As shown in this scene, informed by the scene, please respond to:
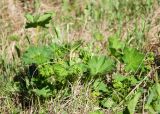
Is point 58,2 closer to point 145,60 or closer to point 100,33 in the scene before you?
point 100,33

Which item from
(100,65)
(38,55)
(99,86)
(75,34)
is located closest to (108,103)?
(99,86)

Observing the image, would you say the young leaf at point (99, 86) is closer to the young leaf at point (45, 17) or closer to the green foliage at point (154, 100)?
the green foliage at point (154, 100)

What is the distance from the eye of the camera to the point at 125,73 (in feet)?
9.14

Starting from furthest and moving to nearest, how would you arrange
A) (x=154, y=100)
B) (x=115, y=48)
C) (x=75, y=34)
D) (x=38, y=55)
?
(x=75, y=34) → (x=115, y=48) → (x=38, y=55) → (x=154, y=100)

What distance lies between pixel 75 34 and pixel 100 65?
3.58 ft

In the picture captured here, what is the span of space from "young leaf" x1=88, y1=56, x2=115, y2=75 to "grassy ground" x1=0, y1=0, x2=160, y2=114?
111 millimetres

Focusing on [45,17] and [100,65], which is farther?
[45,17]

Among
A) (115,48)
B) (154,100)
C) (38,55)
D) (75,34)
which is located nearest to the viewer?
(154,100)

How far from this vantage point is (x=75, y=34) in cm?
347

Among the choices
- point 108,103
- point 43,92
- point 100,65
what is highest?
point 100,65

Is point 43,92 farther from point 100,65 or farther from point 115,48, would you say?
point 115,48

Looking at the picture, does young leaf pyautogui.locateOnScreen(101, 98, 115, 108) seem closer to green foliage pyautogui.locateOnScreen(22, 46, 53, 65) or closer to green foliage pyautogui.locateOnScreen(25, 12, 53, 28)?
green foliage pyautogui.locateOnScreen(22, 46, 53, 65)

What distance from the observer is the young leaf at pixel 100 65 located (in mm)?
2398

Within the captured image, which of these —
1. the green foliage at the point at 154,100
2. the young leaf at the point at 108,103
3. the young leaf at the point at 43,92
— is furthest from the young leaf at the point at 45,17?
the green foliage at the point at 154,100
